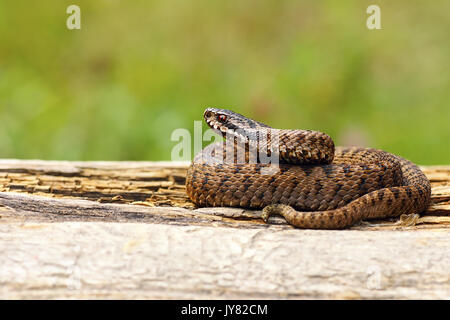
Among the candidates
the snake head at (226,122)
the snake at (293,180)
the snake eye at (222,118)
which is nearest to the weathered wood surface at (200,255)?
the snake at (293,180)

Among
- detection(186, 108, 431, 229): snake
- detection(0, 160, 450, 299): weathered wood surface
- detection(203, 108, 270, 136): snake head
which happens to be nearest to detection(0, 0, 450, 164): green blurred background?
detection(203, 108, 270, 136): snake head

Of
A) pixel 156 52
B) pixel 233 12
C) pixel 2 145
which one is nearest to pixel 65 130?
pixel 2 145

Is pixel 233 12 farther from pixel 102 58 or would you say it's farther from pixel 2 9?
pixel 2 9

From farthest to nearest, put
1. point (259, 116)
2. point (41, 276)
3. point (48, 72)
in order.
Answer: point (48, 72) → point (259, 116) → point (41, 276)

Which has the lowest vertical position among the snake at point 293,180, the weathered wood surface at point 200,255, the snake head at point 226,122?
the weathered wood surface at point 200,255

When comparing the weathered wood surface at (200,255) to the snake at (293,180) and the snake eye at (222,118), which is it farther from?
the snake eye at (222,118)
